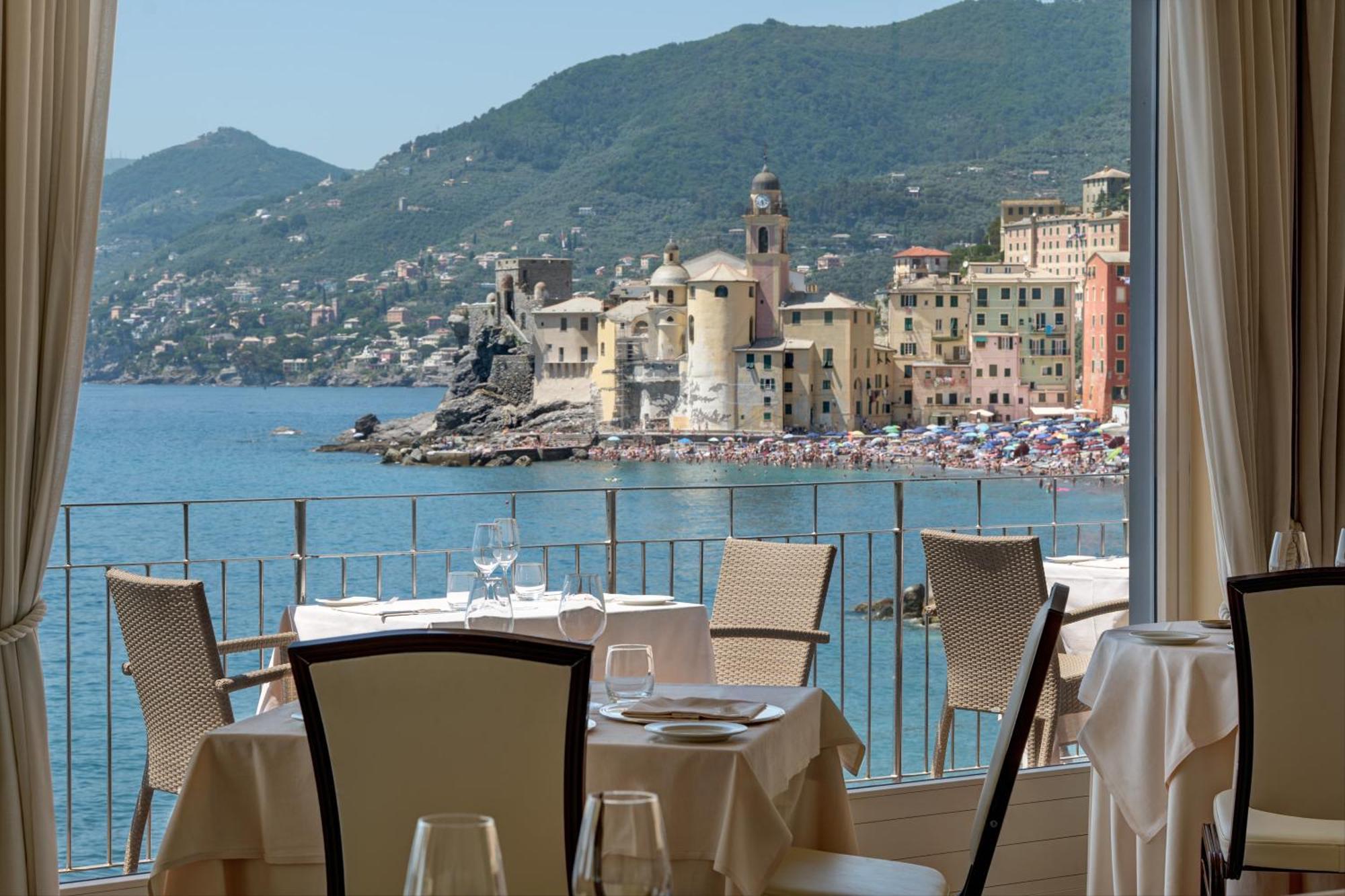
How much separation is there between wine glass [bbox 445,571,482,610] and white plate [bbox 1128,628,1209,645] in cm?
148

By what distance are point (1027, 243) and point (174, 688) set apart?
121ft

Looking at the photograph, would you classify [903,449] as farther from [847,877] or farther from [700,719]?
[700,719]

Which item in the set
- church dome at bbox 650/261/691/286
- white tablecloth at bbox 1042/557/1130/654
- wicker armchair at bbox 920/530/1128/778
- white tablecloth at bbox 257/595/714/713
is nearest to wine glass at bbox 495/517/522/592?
white tablecloth at bbox 257/595/714/713

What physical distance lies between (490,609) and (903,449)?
3646 cm

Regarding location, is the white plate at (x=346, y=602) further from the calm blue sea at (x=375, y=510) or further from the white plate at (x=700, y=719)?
the calm blue sea at (x=375, y=510)

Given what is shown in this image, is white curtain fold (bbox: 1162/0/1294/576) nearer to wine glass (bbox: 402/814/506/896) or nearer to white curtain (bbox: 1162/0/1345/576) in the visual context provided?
white curtain (bbox: 1162/0/1345/576)

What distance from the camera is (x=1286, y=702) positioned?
8.46 ft

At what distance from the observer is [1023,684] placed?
7.20ft

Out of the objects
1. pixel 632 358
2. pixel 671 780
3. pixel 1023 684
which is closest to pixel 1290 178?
pixel 1023 684

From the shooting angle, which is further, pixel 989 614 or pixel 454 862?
pixel 989 614

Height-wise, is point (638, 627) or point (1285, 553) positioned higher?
point (1285, 553)

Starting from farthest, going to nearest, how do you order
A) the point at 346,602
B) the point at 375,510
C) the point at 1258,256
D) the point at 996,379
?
1. the point at 996,379
2. the point at 375,510
3. the point at 1258,256
4. the point at 346,602

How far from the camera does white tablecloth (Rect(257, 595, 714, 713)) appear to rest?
3473 millimetres

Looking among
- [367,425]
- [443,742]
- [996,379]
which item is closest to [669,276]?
[367,425]
